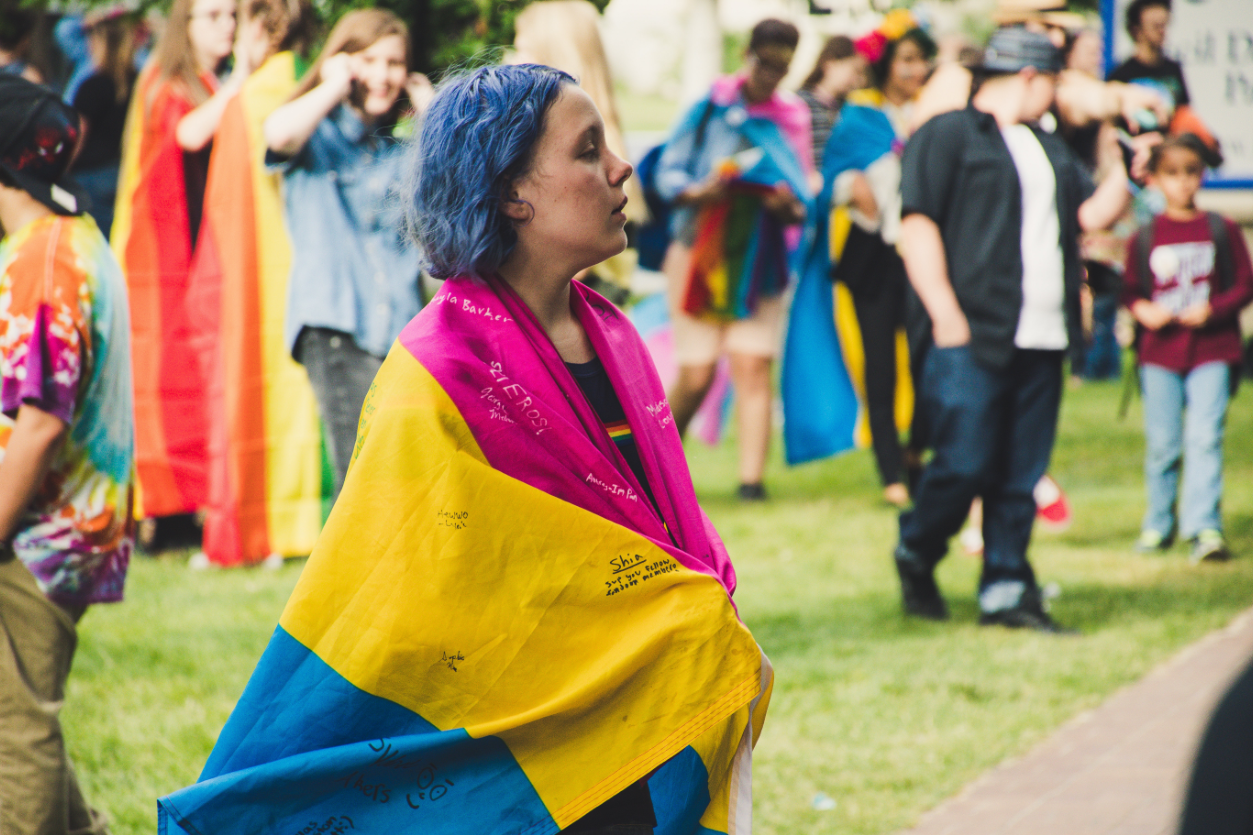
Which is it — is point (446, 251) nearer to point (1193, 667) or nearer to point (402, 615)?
point (402, 615)

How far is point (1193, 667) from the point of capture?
537 cm

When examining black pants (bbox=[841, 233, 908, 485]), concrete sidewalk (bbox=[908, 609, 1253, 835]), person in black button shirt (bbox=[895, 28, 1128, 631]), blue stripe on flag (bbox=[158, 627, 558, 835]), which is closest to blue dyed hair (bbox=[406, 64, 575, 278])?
blue stripe on flag (bbox=[158, 627, 558, 835])

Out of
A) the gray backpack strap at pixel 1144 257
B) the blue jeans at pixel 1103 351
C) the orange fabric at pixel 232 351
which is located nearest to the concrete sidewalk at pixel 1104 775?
the gray backpack strap at pixel 1144 257

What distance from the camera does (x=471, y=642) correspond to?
7.02 feet

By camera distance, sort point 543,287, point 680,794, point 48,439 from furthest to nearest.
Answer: point 48,439 < point 543,287 < point 680,794

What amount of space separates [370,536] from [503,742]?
Result: 0.38 metres

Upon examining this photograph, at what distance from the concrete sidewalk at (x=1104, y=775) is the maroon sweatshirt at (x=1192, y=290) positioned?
2.42 metres

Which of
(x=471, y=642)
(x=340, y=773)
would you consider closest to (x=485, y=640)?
(x=471, y=642)

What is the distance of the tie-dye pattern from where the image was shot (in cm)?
305

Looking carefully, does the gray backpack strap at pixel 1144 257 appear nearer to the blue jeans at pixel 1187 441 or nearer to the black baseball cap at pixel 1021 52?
the blue jeans at pixel 1187 441

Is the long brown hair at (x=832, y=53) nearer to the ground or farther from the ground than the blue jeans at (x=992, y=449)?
farther from the ground

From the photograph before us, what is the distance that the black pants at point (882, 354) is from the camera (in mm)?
8625

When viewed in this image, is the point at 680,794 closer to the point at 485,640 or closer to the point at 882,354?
the point at 485,640

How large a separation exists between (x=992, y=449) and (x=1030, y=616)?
74 centimetres
